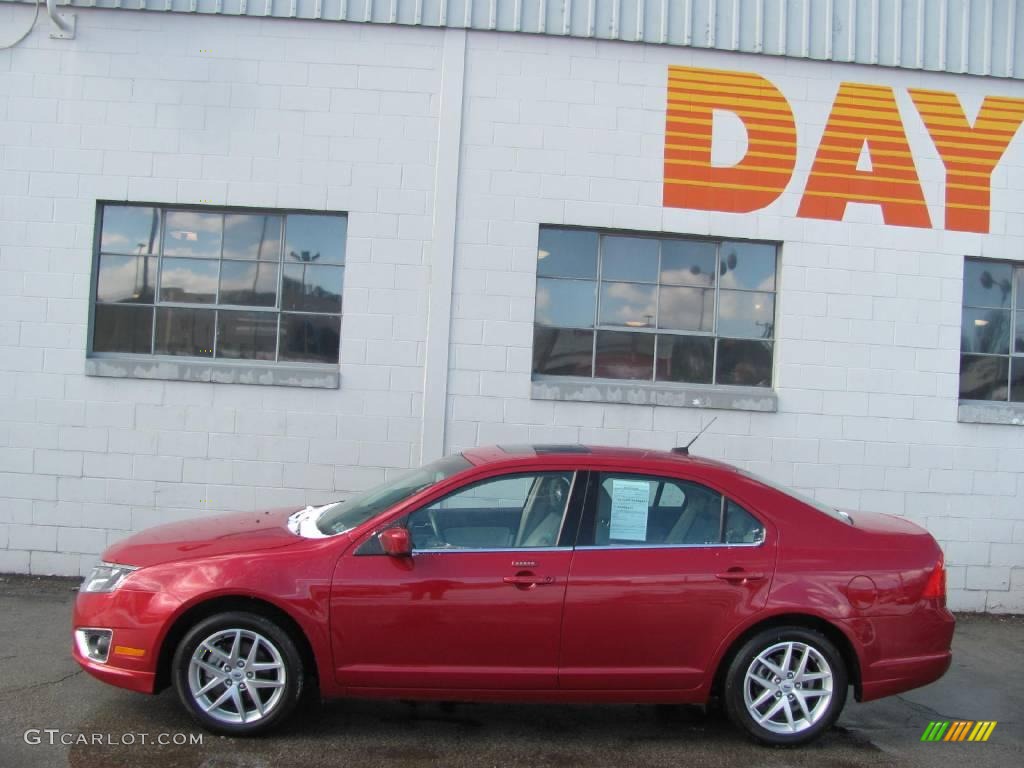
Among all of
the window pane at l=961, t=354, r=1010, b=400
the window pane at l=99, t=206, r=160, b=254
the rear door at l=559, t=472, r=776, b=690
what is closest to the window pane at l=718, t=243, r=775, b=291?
the window pane at l=961, t=354, r=1010, b=400

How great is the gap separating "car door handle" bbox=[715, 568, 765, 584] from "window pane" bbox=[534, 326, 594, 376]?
12.5 feet

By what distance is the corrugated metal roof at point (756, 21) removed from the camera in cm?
838

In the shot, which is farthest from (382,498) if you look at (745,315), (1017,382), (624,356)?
(1017,382)

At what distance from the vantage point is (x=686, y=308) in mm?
8664

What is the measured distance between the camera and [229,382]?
27.0ft

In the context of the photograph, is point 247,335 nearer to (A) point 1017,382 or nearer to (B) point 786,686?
(B) point 786,686

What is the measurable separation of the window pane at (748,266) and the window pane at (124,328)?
16.6 ft

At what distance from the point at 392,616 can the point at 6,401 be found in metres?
5.17

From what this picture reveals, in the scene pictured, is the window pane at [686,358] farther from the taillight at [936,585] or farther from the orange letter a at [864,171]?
the taillight at [936,585]

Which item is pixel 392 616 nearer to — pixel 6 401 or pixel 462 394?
pixel 462 394

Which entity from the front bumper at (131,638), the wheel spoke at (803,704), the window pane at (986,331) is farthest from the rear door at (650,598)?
the window pane at (986,331)

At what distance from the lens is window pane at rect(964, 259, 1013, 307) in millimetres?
8820

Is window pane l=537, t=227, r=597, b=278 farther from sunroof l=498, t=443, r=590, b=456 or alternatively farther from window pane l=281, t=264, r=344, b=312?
sunroof l=498, t=443, r=590, b=456

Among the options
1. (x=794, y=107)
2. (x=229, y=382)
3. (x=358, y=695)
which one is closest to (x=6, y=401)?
(x=229, y=382)
